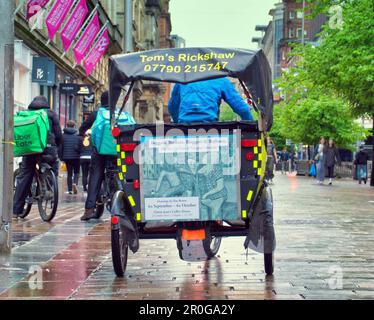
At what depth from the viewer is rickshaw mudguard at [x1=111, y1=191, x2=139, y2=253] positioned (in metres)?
6.30

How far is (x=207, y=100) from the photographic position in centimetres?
688

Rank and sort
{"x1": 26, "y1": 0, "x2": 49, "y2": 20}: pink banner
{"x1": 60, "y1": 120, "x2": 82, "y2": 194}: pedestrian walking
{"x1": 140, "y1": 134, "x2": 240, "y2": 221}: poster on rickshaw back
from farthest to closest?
{"x1": 26, "y1": 0, "x2": 49, "y2": 20}: pink banner, {"x1": 60, "y1": 120, "x2": 82, "y2": 194}: pedestrian walking, {"x1": 140, "y1": 134, "x2": 240, "y2": 221}: poster on rickshaw back

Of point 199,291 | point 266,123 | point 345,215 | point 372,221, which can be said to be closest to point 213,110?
point 266,123

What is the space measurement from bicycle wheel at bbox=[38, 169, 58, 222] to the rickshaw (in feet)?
16.4

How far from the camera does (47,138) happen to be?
466 inches

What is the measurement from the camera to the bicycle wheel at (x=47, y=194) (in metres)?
11.4

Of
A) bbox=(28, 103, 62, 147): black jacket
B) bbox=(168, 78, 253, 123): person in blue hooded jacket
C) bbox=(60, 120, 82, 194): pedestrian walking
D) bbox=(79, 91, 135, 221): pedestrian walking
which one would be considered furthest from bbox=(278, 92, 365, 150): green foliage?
bbox=(168, 78, 253, 123): person in blue hooded jacket

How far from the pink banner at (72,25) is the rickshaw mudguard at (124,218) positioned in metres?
19.6

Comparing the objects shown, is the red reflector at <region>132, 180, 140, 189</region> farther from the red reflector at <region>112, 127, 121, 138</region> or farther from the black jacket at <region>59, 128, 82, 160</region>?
the black jacket at <region>59, 128, 82, 160</region>

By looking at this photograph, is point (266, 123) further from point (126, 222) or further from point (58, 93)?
point (58, 93)

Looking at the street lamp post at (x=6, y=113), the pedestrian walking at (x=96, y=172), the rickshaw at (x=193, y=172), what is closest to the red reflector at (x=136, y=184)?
the rickshaw at (x=193, y=172)

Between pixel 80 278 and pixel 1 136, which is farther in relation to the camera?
pixel 1 136

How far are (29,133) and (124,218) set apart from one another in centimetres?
519
